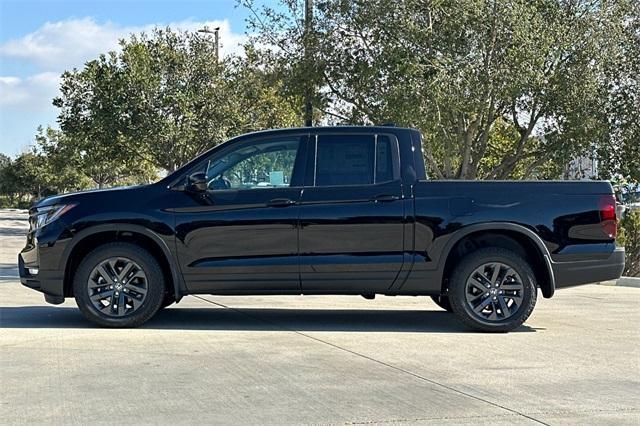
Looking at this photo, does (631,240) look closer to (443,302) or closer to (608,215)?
(443,302)

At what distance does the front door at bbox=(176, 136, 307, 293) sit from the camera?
800cm

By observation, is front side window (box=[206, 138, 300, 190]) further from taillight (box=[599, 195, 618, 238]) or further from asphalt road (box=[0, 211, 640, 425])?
taillight (box=[599, 195, 618, 238])

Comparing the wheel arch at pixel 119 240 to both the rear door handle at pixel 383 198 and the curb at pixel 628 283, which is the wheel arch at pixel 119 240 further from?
the curb at pixel 628 283

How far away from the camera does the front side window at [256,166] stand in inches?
321

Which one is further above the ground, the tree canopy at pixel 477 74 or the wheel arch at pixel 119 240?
the tree canopy at pixel 477 74

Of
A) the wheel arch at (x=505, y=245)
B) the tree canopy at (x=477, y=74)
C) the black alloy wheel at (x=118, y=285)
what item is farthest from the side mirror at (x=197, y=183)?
the tree canopy at (x=477, y=74)

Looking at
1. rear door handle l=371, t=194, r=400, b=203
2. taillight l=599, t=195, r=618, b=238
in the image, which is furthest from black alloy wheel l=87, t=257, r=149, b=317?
taillight l=599, t=195, r=618, b=238

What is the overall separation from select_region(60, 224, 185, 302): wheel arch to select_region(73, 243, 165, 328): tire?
0.34 ft

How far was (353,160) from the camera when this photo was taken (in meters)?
8.27

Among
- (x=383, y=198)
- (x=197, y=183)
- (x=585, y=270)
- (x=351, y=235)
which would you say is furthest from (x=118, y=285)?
(x=585, y=270)

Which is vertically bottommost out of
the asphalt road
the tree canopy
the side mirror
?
the asphalt road

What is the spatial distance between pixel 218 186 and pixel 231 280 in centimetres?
96

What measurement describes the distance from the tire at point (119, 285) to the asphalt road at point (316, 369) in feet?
0.64

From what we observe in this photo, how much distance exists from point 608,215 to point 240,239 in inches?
147
